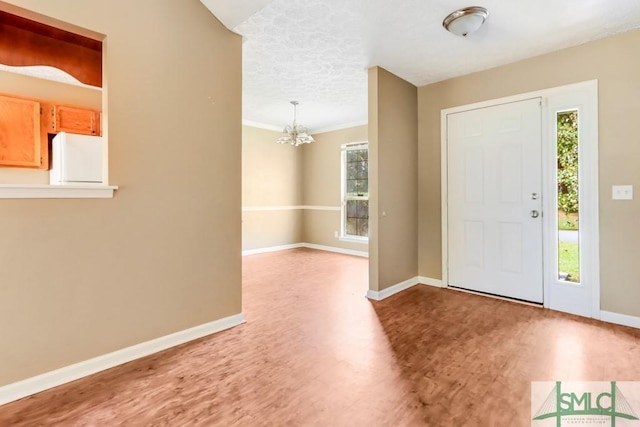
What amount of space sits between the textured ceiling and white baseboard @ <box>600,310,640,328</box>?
2.42 meters

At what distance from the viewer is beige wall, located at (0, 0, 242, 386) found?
68.9 inches

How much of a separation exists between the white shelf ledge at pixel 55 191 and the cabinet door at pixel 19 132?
168cm

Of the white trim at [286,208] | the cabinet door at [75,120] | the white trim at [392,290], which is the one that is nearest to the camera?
the cabinet door at [75,120]

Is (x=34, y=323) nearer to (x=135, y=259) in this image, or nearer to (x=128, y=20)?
(x=135, y=259)

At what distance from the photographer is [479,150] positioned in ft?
11.3

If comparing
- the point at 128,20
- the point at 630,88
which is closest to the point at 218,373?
the point at 128,20

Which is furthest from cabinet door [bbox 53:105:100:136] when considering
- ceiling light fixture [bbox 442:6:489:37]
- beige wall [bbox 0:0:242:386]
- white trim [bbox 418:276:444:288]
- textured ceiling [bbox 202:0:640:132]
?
white trim [bbox 418:276:444:288]

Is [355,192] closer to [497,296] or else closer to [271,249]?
[271,249]

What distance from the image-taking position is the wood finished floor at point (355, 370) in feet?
5.09

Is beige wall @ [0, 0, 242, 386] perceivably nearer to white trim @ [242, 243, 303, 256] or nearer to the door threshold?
the door threshold

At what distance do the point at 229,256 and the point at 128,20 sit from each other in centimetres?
181

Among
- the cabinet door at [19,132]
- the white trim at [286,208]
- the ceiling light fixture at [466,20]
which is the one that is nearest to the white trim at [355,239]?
the white trim at [286,208]

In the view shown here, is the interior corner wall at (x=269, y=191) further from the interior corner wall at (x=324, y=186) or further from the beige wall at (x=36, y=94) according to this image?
the beige wall at (x=36, y=94)

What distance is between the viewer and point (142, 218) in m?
2.14
